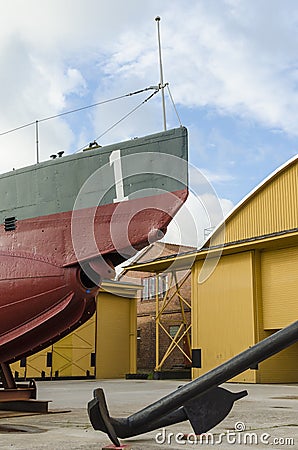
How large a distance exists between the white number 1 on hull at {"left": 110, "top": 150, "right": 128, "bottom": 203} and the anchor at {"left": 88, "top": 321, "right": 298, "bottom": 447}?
5.55 meters

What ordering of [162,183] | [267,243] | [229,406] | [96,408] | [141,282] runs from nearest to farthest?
[229,406]
[96,408]
[162,183]
[267,243]
[141,282]

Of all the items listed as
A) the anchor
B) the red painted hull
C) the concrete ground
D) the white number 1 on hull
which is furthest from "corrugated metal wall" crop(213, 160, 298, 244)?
the anchor

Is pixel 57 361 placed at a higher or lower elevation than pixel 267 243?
lower

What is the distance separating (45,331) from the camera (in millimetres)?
9016

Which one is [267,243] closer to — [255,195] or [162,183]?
[255,195]

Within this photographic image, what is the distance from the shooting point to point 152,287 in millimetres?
30609

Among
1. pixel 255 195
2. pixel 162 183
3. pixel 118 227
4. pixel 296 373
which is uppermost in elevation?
pixel 255 195

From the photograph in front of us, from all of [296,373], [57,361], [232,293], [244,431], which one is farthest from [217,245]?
[244,431]

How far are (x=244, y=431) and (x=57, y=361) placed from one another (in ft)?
66.2

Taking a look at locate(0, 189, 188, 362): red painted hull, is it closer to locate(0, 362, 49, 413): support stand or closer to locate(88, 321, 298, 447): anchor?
locate(0, 362, 49, 413): support stand

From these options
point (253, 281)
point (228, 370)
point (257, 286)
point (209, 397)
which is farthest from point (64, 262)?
point (257, 286)

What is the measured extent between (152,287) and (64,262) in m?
22.0

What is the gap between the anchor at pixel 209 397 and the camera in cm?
295

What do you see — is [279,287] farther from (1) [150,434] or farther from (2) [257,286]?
(1) [150,434]
